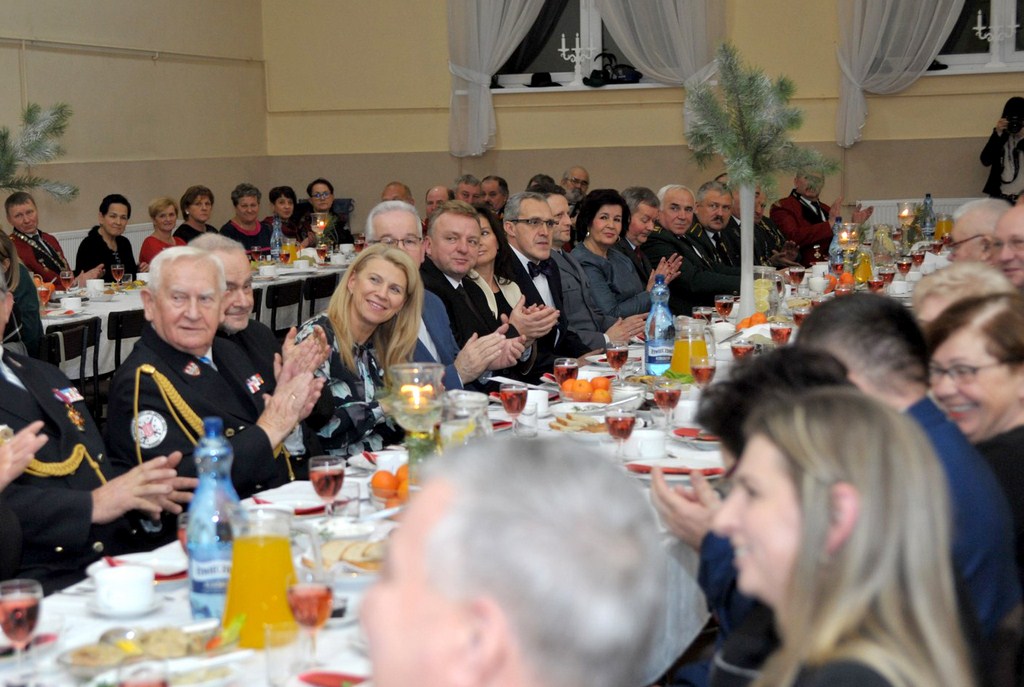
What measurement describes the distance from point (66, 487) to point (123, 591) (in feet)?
3.28

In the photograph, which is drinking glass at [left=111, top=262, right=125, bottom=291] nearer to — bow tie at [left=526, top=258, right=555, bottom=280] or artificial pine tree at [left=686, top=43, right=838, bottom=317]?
bow tie at [left=526, top=258, right=555, bottom=280]

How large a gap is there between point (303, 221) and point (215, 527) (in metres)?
8.95

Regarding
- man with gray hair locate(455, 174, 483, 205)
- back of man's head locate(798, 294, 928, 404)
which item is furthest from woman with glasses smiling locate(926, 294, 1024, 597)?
man with gray hair locate(455, 174, 483, 205)

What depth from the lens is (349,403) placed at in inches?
140

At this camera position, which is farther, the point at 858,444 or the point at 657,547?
the point at 858,444

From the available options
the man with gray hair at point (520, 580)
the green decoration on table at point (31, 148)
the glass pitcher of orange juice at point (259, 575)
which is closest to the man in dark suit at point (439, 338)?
the glass pitcher of orange juice at point (259, 575)

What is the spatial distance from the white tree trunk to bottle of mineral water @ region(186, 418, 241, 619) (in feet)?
11.2

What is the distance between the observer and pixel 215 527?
2.07 m

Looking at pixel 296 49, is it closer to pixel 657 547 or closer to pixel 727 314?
pixel 727 314

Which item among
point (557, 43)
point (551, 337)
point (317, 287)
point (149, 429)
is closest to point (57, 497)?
point (149, 429)

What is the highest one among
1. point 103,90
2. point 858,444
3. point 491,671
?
point 103,90

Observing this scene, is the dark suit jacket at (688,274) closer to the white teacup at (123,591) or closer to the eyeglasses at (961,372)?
the eyeglasses at (961,372)

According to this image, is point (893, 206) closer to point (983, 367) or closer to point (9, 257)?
point (9, 257)

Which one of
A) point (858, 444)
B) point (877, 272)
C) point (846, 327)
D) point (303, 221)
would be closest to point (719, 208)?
point (877, 272)
